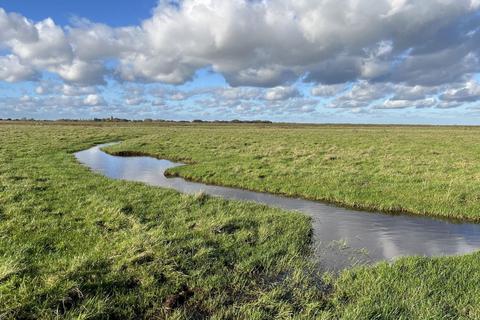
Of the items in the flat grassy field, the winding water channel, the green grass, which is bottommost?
the winding water channel

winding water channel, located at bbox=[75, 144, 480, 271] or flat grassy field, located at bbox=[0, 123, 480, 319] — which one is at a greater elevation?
flat grassy field, located at bbox=[0, 123, 480, 319]

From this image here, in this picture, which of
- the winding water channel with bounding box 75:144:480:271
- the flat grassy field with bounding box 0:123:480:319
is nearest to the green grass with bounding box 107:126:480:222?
the flat grassy field with bounding box 0:123:480:319

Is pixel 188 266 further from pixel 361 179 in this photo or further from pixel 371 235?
pixel 361 179

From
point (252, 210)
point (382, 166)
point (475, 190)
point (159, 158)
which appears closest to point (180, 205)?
point (252, 210)

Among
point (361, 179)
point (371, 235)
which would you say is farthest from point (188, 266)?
point (361, 179)

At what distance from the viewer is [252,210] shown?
43.9 feet

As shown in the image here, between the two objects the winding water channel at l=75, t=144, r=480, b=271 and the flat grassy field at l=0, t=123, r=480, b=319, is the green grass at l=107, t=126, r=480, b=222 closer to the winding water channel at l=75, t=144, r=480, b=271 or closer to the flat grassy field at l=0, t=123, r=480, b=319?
the flat grassy field at l=0, t=123, r=480, b=319

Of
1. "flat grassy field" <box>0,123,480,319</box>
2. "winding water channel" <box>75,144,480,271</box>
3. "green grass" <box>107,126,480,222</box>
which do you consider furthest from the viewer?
"green grass" <box>107,126,480,222</box>

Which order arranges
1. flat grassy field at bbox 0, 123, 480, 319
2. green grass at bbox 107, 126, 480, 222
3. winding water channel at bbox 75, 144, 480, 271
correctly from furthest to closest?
1. green grass at bbox 107, 126, 480, 222
2. winding water channel at bbox 75, 144, 480, 271
3. flat grassy field at bbox 0, 123, 480, 319

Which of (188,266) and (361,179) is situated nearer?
(188,266)

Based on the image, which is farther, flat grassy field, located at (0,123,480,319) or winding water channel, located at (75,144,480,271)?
winding water channel, located at (75,144,480,271)

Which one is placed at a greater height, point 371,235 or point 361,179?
point 361,179

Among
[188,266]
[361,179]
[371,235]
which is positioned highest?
[188,266]

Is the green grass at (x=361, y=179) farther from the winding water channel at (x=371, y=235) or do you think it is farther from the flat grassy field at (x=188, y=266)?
the winding water channel at (x=371, y=235)
